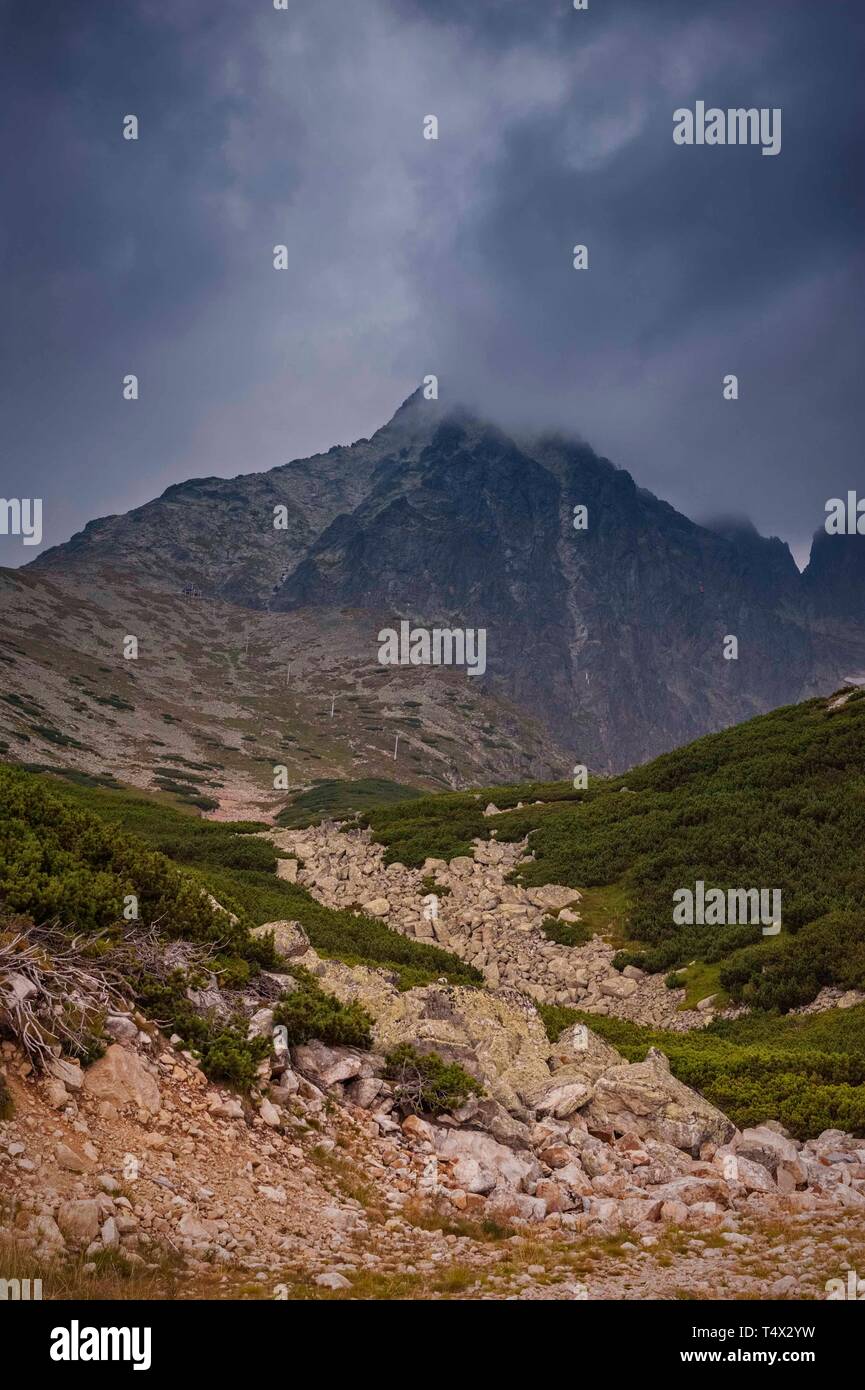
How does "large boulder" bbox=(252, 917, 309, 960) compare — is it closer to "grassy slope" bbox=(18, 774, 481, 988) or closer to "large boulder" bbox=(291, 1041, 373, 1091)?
"grassy slope" bbox=(18, 774, 481, 988)

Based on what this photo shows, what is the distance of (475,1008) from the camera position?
44.5ft

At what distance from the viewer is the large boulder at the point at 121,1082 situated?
7.30 metres

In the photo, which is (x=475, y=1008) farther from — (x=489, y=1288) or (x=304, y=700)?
(x=304, y=700)

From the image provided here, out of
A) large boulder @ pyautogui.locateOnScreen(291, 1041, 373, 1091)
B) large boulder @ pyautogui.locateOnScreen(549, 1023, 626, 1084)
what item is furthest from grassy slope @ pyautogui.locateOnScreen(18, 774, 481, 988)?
large boulder @ pyautogui.locateOnScreen(549, 1023, 626, 1084)

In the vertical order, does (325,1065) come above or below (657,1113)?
above

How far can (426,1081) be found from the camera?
10.1 metres

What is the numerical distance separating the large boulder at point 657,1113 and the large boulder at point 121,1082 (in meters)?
6.23

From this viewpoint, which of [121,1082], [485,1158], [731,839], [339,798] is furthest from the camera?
[339,798]

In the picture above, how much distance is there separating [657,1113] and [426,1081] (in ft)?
11.1

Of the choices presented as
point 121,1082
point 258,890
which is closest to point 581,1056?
point 121,1082

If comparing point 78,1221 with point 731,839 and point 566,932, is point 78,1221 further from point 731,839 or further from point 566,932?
point 731,839

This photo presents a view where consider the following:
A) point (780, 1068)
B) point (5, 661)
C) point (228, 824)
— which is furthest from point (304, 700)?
point (780, 1068)

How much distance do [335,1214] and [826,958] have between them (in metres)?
16.8

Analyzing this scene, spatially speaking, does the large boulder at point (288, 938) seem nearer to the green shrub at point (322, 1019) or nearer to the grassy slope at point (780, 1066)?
the green shrub at point (322, 1019)
